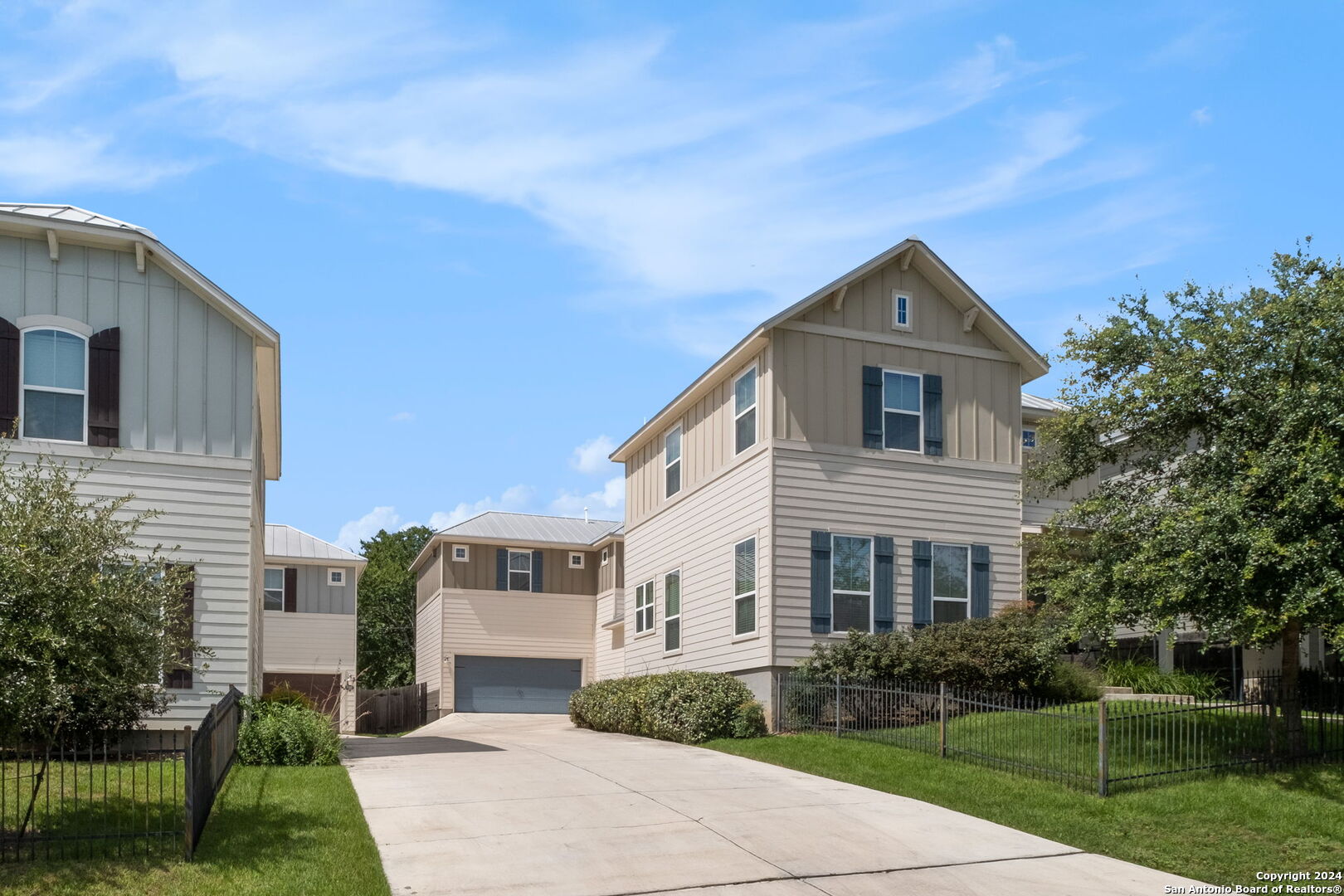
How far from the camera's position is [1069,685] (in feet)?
72.5

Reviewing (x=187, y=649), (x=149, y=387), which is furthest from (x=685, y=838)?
(x=149, y=387)

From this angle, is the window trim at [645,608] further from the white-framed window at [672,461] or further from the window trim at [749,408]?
the window trim at [749,408]

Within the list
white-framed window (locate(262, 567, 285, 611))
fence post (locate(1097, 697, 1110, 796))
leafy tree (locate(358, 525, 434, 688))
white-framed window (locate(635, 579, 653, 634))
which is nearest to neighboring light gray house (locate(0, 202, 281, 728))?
white-framed window (locate(635, 579, 653, 634))

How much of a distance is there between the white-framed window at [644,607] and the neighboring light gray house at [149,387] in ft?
37.2

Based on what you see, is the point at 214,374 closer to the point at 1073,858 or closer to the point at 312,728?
the point at 312,728

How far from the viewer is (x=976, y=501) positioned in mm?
24500

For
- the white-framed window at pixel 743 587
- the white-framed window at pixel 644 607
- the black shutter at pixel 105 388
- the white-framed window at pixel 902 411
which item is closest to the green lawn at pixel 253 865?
the black shutter at pixel 105 388

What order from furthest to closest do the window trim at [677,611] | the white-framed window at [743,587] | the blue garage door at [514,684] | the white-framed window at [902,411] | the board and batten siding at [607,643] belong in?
1. the blue garage door at [514,684]
2. the board and batten siding at [607,643]
3. the window trim at [677,611]
4. the white-framed window at [902,411]
5. the white-framed window at [743,587]

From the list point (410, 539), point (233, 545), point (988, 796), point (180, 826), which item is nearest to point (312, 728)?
point (233, 545)

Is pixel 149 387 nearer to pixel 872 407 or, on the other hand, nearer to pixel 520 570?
pixel 872 407

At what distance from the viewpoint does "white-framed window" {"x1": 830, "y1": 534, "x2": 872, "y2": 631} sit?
2289cm

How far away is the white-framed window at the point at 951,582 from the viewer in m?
23.8

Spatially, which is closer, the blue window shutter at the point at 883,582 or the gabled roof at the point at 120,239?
the gabled roof at the point at 120,239

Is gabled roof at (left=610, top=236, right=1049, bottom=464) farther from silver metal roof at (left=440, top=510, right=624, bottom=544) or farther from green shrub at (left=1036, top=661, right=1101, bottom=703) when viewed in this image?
silver metal roof at (left=440, top=510, right=624, bottom=544)
